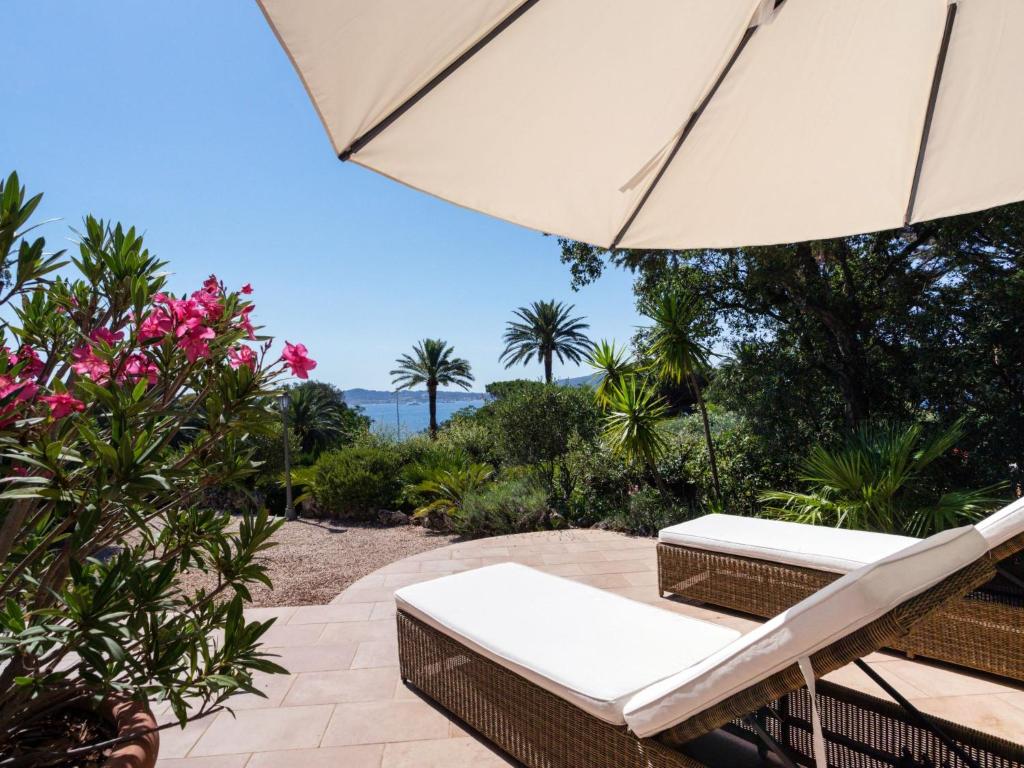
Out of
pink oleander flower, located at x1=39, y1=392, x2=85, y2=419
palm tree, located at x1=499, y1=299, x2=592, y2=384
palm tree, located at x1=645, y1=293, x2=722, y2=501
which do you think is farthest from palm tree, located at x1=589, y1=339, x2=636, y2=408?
palm tree, located at x1=499, y1=299, x2=592, y2=384

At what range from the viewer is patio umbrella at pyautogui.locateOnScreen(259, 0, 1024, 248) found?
146cm

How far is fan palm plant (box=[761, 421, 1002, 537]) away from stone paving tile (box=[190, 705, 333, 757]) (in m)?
4.21

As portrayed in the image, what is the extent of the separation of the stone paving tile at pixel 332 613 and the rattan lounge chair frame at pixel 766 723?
1.71 meters

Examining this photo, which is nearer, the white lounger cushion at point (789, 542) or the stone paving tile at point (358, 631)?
the white lounger cushion at point (789, 542)

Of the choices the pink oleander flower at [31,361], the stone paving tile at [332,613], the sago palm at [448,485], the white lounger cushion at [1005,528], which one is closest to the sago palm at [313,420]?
the sago palm at [448,485]

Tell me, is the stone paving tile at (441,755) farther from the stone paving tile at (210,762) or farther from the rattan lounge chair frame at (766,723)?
the stone paving tile at (210,762)

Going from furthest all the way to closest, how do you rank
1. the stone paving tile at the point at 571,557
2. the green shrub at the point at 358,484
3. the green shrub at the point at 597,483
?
the green shrub at the point at 358,484 → the green shrub at the point at 597,483 → the stone paving tile at the point at 571,557

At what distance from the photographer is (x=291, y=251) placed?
43.3 ft

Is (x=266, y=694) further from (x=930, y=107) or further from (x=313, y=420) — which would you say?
(x=313, y=420)

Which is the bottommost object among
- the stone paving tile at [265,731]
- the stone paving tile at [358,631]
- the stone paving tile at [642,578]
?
the stone paving tile at [265,731]

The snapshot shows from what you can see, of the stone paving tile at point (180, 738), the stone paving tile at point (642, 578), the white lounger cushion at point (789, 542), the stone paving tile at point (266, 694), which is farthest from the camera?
the stone paving tile at point (642, 578)

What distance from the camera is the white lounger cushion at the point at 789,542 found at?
3.21 meters

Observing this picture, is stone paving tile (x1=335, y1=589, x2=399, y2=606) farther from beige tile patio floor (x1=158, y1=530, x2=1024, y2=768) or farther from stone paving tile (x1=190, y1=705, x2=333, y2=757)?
stone paving tile (x1=190, y1=705, x2=333, y2=757)

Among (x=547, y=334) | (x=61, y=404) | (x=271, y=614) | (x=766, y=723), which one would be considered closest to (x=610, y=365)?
(x=271, y=614)
